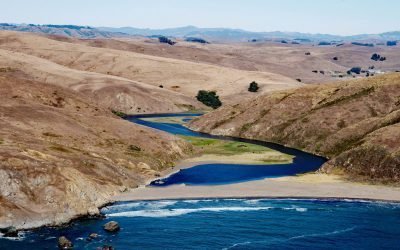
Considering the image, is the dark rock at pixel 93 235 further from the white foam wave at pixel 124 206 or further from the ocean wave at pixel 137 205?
the white foam wave at pixel 124 206

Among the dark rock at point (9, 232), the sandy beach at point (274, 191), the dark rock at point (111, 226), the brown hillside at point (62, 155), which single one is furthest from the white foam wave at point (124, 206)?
the dark rock at point (9, 232)

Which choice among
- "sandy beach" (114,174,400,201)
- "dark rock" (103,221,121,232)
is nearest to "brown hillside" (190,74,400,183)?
"sandy beach" (114,174,400,201)

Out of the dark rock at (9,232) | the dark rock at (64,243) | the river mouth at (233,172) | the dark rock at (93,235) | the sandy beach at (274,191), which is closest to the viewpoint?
the dark rock at (64,243)

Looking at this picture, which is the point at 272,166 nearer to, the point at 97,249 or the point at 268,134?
the point at 268,134

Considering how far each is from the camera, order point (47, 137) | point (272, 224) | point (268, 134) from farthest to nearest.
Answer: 1. point (268, 134)
2. point (47, 137)
3. point (272, 224)

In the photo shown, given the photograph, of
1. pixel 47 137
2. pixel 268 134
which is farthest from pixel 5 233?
pixel 268 134

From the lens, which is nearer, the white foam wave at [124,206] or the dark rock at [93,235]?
the dark rock at [93,235]

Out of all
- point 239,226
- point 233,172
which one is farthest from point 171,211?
point 233,172
